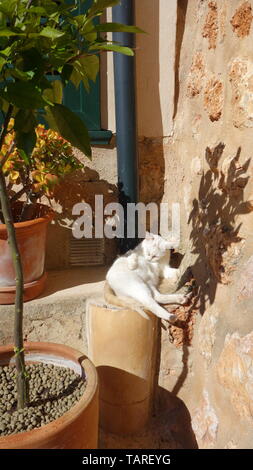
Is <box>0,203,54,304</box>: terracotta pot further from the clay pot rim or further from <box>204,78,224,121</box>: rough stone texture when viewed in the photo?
<box>204,78,224,121</box>: rough stone texture

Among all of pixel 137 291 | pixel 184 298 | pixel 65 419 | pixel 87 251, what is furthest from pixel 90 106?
pixel 65 419

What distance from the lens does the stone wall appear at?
1.58 meters

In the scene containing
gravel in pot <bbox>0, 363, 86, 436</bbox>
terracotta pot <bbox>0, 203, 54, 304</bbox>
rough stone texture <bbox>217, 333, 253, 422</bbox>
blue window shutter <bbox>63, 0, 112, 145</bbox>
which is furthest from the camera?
blue window shutter <bbox>63, 0, 112, 145</bbox>

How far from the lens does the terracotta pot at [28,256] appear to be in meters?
2.03

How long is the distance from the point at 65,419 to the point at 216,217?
43.1 inches

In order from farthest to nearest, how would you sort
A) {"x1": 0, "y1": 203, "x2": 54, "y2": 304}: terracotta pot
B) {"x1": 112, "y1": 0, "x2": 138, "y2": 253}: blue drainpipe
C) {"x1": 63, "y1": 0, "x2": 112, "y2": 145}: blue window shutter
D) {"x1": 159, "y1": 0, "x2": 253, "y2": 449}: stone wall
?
{"x1": 63, "y1": 0, "x2": 112, "y2": 145}: blue window shutter
{"x1": 112, "y1": 0, "x2": 138, "y2": 253}: blue drainpipe
{"x1": 0, "y1": 203, "x2": 54, "y2": 304}: terracotta pot
{"x1": 159, "y1": 0, "x2": 253, "y2": 449}: stone wall

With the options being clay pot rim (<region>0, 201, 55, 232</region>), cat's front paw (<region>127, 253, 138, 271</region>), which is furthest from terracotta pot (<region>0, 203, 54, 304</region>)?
cat's front paw (<region>127, 253, 138, 271</region>)

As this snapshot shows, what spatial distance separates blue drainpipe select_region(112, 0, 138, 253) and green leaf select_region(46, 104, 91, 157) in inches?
56.3

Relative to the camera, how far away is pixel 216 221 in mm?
1904

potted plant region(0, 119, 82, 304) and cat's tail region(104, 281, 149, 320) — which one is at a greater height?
potted plant region(0, 119, 82, 304)

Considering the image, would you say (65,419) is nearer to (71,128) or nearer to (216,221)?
(71,128)

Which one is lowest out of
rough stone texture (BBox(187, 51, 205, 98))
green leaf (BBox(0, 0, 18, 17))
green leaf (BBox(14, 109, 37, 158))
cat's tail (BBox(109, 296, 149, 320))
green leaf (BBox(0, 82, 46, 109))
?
cat's tail (BBox(109, 296, 149, 320))

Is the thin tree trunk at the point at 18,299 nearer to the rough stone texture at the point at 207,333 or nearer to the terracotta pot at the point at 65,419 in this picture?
the terracotta pot at the point at 65,419

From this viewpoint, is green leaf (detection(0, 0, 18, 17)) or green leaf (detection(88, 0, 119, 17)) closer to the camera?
green leaf (detection(0, 0, 18, 17))
